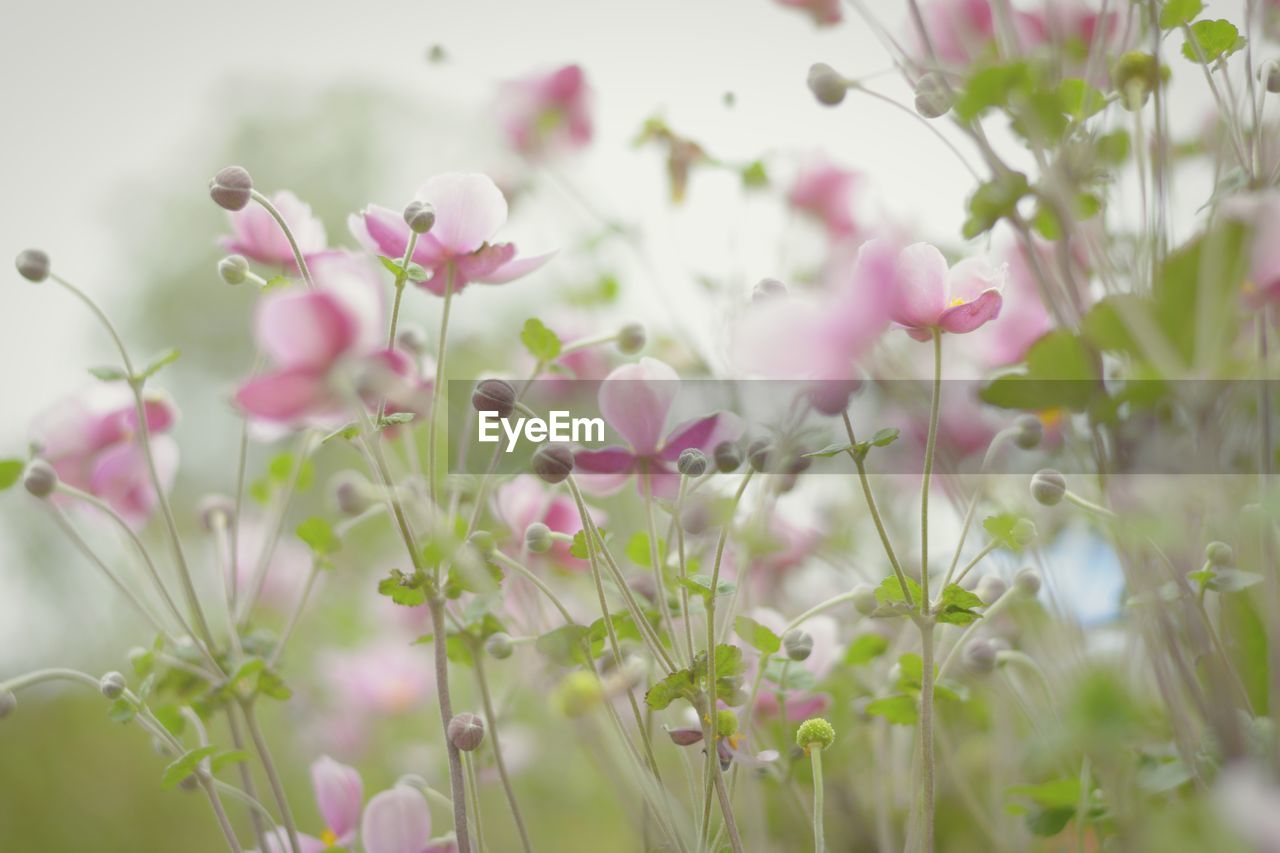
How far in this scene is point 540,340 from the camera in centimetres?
43

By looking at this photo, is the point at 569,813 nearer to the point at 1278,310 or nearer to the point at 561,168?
the point at 561,168

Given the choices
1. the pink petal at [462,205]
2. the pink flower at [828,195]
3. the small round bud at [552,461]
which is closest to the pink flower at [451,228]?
the pink petal at [462,205]

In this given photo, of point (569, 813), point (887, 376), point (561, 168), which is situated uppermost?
point (561, 168)

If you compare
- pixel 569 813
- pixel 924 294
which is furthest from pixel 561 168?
pixel 569 813

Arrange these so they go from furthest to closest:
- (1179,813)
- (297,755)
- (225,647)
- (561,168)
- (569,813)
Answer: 1. (297,755)
2. (569,813)
3. (561,168)
4. (225,647)
5. (1179,813)

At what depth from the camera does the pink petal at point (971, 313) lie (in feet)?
1.23

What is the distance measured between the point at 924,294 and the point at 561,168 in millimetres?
539

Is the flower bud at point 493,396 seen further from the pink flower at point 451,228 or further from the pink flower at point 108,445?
the pink flower at point 108,445

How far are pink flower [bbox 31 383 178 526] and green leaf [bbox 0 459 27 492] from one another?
1.6 inches

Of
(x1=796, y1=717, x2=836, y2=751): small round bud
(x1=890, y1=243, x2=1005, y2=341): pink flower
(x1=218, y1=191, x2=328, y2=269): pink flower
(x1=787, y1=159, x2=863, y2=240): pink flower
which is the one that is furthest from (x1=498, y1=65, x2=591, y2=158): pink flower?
(x1=796, y1=717, x2=836, y2=751): small round bud

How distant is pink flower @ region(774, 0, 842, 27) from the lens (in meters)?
0.61

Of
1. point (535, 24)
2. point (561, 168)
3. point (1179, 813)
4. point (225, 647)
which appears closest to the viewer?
point (1179, 813)

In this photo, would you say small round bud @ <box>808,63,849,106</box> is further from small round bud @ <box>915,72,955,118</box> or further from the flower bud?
the flower bud

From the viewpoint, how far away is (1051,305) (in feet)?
1.26
